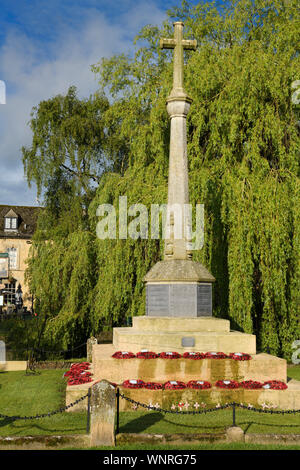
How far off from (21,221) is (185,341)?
125 feet

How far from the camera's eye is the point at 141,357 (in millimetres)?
10414

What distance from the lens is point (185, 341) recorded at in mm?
11117

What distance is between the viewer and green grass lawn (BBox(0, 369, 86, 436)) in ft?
27.1

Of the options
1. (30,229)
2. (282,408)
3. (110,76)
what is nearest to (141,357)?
(282,408)

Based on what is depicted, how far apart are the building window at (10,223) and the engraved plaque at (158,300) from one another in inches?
1390

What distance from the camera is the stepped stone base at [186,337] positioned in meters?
11.1

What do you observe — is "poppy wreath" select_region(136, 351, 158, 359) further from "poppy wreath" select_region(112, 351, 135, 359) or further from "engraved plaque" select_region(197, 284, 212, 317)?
"engraved plaque" select_region(197, 284, 212, 317)

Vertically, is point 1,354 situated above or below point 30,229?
below

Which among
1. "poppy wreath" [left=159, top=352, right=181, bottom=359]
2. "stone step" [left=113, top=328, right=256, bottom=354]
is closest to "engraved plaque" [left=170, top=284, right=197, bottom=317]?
"stone step" [left=113, top=328, right=256, bottom=354]

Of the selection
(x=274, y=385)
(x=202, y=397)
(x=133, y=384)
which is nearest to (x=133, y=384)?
(x=133, y=384)

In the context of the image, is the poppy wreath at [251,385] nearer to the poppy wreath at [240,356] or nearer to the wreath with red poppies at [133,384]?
the poppy wreath at [240,356]

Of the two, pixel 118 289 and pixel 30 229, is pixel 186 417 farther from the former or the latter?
pixel 30 229

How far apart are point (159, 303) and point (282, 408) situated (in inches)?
156

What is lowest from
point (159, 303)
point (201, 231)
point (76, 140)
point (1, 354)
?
point (1, 354)
